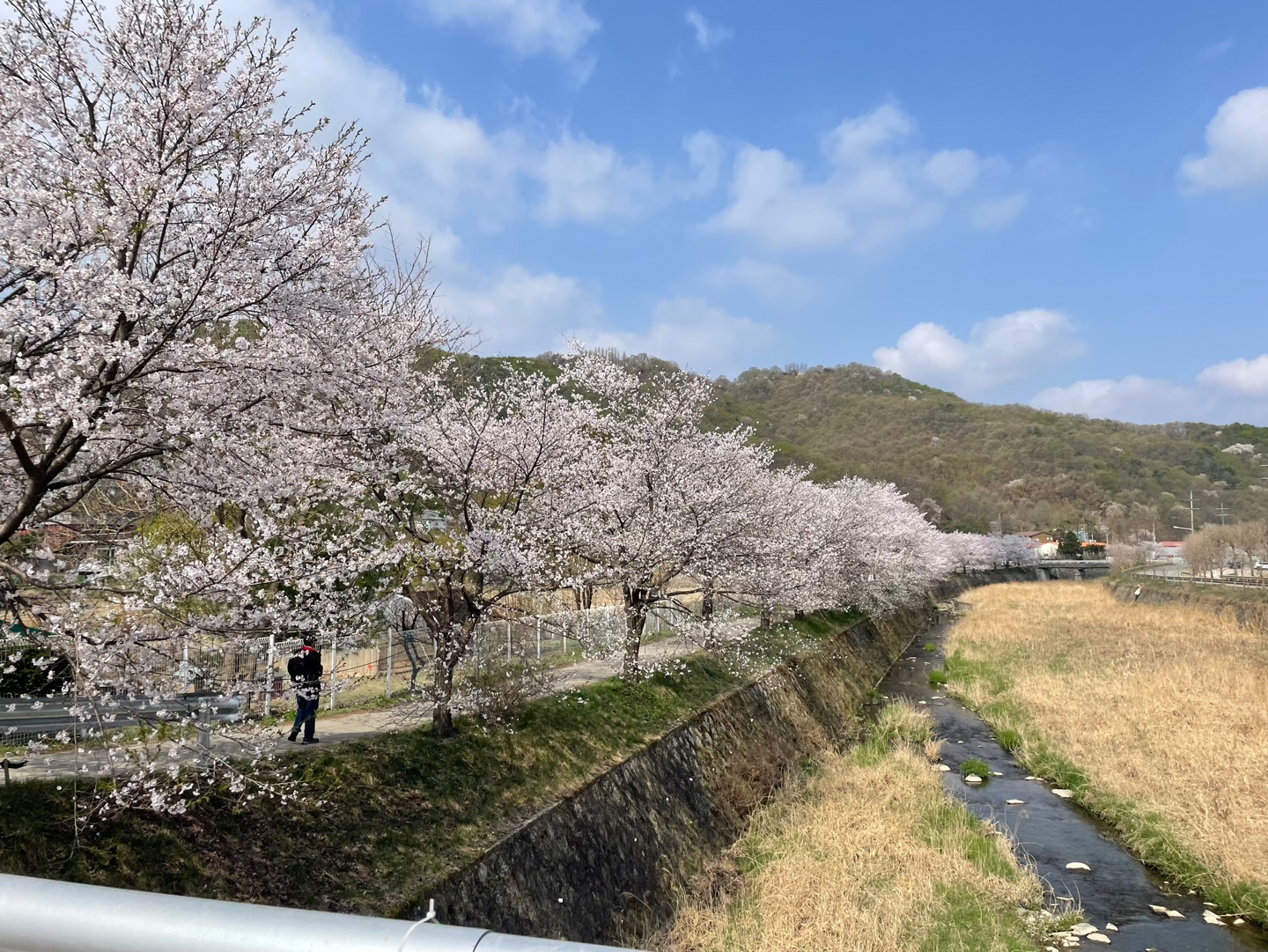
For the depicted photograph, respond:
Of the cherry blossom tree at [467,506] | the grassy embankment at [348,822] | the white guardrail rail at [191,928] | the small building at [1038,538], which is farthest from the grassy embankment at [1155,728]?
the small building at [1038,538]

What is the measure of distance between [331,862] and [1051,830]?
13.7 metres

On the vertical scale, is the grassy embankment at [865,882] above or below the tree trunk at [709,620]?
below

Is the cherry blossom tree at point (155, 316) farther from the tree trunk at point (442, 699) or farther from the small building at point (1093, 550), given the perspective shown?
the small building at point (1093, 550)

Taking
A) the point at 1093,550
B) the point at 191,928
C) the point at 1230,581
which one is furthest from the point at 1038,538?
the point at 191,928

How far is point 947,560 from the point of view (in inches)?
2598

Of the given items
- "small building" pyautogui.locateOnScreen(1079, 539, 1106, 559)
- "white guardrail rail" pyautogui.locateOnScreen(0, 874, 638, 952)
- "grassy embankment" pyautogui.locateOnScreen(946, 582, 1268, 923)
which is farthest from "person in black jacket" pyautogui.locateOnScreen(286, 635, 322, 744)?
"small building" pyautogui.locateOnScreen(1079, 539, 1106, 559)

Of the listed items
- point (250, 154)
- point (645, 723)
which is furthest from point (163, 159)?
point (645, 723)

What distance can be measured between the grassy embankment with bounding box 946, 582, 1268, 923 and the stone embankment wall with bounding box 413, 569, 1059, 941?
5762 mm

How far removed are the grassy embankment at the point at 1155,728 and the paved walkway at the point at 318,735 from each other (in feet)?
33.7

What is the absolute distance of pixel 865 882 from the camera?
12.0 meters

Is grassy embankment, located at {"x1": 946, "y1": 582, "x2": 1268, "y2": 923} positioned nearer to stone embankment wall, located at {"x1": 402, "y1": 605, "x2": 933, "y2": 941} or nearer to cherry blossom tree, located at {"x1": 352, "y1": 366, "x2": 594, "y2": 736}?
stone embankment wall, located at {"x1": 402, "y1": 605, "x2": 933, "y2": 941}

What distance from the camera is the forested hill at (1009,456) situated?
117m

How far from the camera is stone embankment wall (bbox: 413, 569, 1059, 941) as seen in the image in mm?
9680

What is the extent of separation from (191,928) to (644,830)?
12241 millimetres
